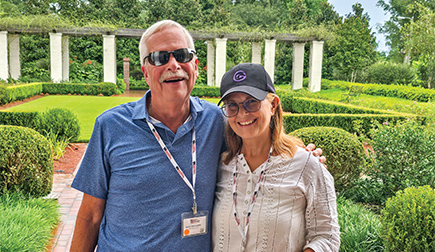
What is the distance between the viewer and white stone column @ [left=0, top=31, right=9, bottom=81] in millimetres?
22953

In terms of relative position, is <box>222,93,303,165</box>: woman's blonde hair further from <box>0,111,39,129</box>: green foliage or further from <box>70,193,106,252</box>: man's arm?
<box>0,111,39,129</box>: green foliage

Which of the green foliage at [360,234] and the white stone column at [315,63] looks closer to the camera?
the green foliage at [360,234]

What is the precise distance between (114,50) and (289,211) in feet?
77.2

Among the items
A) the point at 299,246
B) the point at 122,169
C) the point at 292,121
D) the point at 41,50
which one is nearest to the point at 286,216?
the point at 299,246

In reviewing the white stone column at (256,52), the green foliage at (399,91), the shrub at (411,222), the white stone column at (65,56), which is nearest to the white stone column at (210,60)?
the white stone column at (256,52)

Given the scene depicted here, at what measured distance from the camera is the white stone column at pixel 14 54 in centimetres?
2408

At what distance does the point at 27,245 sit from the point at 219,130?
103 inches

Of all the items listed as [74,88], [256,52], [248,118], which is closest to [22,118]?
[248,118]

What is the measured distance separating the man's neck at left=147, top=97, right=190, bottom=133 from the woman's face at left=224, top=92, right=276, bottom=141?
0.26 meters

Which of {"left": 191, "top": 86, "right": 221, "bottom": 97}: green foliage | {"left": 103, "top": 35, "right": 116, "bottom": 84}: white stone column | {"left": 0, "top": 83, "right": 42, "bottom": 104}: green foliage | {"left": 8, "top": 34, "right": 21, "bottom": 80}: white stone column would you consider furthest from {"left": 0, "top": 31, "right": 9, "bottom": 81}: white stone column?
{"left": 191, "top": 86, "right": 221, "bottom": 97}: green foliage

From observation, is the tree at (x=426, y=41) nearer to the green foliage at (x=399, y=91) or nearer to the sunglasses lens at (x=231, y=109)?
the green foliage at (x=399, y=91)

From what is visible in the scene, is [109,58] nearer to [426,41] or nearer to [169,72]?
[426,41]

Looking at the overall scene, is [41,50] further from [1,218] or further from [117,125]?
[117,125]

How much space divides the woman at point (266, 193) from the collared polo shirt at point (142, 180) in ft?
0.43
